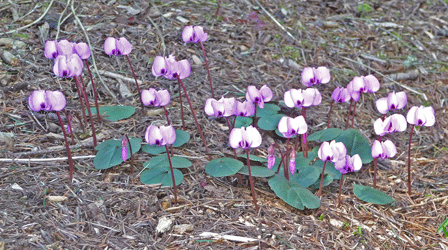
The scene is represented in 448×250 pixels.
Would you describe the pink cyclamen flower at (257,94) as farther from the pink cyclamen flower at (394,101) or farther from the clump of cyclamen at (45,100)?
the clump of cyclamen at (45,100)

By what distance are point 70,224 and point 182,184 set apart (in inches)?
24.8

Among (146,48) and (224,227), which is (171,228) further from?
(146,48)

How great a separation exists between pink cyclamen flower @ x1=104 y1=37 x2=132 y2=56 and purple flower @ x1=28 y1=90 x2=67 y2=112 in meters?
0.66

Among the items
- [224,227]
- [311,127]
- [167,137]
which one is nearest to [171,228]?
[224,227]

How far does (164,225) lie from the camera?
7.04 feet

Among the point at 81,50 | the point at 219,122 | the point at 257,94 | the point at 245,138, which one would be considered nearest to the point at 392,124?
the point at 257,94

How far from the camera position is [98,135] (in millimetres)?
2775

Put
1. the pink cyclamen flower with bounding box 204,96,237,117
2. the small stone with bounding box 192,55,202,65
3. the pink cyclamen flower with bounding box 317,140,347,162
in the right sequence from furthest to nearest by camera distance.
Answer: the small stone with bounding box 192,55,202,65, the pink cyclamen flower with bounding box 204,96,237,117, the pink cyclamen flower with bounding box 317,140,347,162

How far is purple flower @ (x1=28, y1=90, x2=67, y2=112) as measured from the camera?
210 cm

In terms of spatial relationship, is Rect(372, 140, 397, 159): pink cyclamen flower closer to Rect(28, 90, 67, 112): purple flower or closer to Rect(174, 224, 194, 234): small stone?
Rect(174, 224, 194, 234): small stone

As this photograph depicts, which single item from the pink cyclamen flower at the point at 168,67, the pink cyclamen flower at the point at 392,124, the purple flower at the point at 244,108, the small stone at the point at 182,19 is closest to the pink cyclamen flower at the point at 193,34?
the pink cyclamen flower at the point at 168,67

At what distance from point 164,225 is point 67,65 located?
927mm

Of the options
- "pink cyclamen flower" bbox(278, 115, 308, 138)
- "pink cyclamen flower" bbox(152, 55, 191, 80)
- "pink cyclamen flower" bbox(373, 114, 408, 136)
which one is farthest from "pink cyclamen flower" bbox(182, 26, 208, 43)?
"pink cyclamen flower" bbox(373, 114, 408, 136)

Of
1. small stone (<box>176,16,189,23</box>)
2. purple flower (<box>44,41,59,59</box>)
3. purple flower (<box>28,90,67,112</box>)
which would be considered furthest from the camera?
small stone (<box>176,16,189,23</box>)
